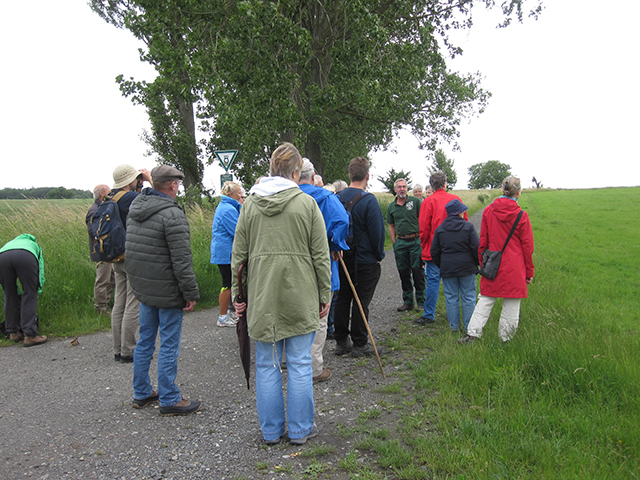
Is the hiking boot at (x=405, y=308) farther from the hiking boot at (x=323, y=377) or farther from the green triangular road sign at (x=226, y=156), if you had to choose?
the green triangular road sign at (x=226, y=156)

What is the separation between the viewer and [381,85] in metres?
12.9

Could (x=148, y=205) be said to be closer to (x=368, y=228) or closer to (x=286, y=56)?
(x=368, y=228)

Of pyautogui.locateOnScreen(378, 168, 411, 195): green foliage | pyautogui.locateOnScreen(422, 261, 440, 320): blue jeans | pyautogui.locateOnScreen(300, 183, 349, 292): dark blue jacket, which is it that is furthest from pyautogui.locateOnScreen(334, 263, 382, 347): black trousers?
pyautogui.locateOnScreen(378, 168, 411, 195): green foliage

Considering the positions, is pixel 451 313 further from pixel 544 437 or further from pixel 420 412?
pixel 544 437

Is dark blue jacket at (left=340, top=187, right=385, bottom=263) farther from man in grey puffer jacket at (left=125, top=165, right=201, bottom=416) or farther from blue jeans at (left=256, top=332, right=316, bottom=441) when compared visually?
man in grey puffer jacket at (left=125, top=165, right=201, bottom=416)

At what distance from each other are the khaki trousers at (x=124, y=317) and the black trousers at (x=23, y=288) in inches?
63.2

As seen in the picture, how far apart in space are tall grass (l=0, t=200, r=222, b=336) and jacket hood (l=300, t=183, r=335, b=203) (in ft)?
15.4

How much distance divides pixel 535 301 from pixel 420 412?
14.4 feet

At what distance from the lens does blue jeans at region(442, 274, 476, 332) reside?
18.8 feet

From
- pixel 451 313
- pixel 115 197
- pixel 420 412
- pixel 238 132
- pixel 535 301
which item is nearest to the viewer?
pixel 420 412

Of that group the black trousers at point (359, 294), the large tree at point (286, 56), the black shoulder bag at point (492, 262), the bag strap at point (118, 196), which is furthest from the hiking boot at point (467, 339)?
the large tree at point (286, 56)

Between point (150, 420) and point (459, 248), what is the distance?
4113 millimetres

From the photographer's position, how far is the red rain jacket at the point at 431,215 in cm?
648

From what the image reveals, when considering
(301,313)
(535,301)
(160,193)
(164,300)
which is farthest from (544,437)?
(535,301)
